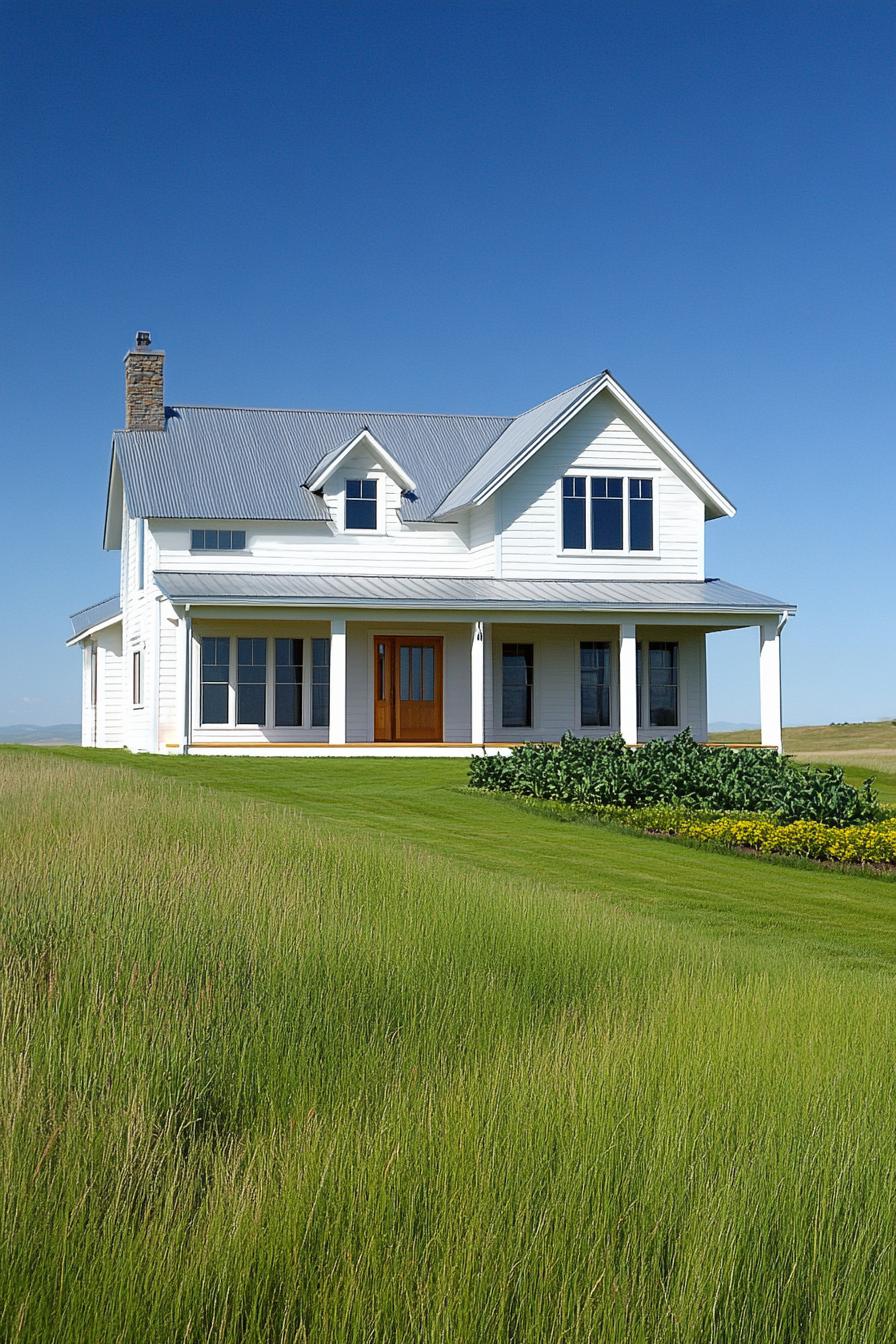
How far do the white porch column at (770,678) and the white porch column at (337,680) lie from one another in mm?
8710

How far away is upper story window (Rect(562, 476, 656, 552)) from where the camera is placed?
3017 centimetres

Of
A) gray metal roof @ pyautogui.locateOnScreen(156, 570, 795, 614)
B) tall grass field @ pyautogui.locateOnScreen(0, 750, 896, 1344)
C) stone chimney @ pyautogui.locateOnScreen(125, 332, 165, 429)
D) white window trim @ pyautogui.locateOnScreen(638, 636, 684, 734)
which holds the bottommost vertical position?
tall grass field @ pyautogui.locateOnScreen(0, 750, 896, 1344)

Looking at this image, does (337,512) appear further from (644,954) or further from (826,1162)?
(826,1162)

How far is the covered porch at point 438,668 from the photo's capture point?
89.4 ft

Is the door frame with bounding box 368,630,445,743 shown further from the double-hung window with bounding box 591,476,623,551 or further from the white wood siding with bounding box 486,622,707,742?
the double-hung window with bounding box 591,476,623,551

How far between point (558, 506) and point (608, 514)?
124 cm

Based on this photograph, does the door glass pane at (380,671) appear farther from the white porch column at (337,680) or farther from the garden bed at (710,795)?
the garden bed at (710,795)

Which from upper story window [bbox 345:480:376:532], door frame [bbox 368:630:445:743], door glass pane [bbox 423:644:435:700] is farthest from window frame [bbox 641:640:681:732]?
upper story window [bbox 345:480:376:532]

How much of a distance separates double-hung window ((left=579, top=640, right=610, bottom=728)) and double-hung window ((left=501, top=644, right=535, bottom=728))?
115 cm

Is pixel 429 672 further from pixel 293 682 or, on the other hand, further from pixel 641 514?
pixel 641 514

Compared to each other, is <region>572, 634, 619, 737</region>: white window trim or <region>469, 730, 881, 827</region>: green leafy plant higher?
<region>572, 634, 619, 737</region>: white window trim

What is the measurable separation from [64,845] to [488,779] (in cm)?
1149

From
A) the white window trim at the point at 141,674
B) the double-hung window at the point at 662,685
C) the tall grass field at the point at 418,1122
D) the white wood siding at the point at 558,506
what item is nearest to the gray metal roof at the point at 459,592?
the white wood siding at the point at 558,506

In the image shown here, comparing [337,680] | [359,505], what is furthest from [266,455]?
[337,680]
